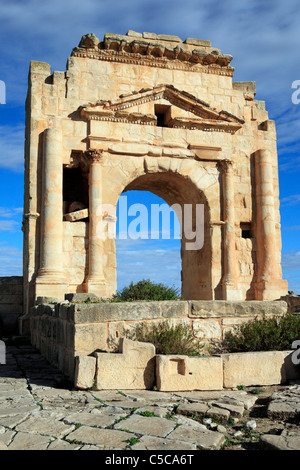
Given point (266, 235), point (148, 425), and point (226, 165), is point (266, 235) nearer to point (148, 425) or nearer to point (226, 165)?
point (226, 165)

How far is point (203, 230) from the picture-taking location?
1418 cm

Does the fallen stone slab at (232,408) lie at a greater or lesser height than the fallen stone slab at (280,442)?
lesser

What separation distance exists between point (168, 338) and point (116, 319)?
2.38 ft

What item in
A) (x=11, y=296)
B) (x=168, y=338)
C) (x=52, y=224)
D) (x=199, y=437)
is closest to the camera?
(x=199, y=437)

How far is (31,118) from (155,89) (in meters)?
3.59

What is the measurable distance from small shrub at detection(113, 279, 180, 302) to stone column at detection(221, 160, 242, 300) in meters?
3.64

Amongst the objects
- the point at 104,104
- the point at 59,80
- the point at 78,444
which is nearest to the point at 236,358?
the point at 78,444

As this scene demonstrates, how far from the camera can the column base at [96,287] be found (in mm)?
12133

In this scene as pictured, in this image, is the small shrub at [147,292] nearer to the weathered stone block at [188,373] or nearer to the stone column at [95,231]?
the stone column at [95,231]

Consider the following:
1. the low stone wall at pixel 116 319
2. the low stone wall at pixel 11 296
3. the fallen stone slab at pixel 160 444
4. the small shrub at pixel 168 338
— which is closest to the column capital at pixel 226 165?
the low stone wall at pixel 11 296

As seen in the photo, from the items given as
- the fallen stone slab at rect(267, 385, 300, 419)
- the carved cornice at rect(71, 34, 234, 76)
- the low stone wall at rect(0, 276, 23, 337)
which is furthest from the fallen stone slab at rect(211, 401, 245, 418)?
the carved cornice at rect(71, 34, 234, 76)

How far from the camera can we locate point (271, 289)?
1371 centimetres

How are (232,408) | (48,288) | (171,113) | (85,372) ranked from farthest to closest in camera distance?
1. (171,113)
2. (48,288)
3. (85,372)
4. (232,408)

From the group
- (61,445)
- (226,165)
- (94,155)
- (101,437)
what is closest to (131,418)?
(101,437)
